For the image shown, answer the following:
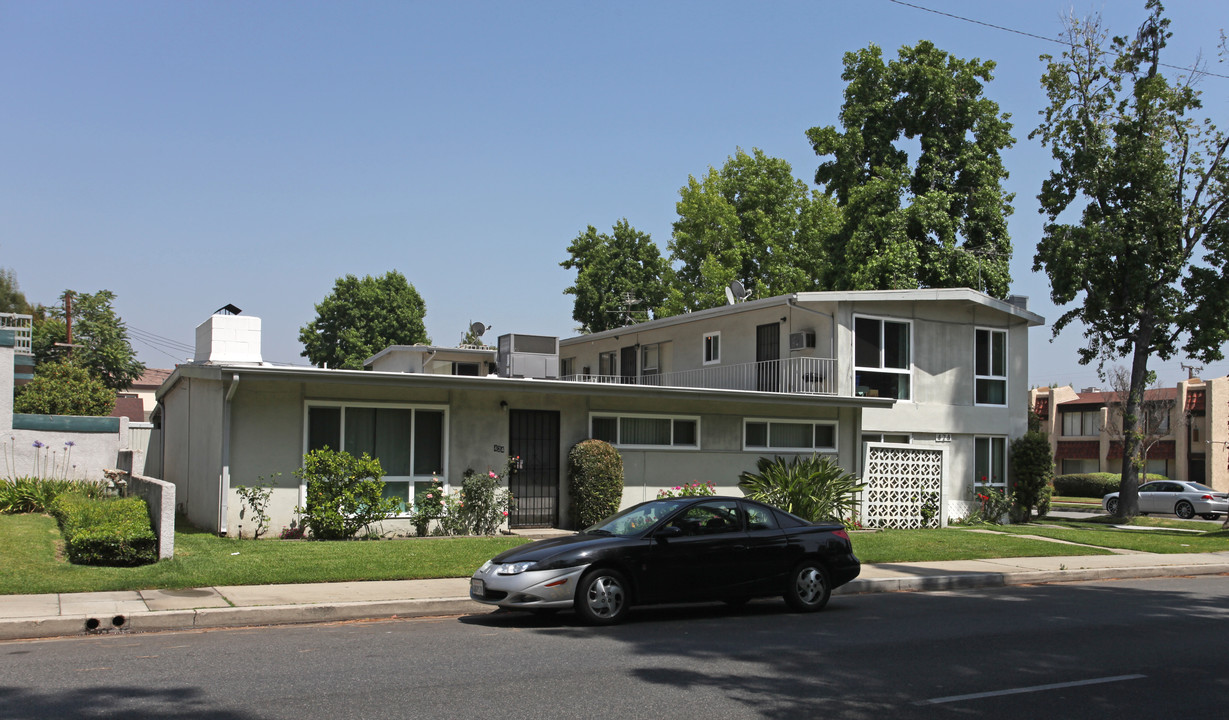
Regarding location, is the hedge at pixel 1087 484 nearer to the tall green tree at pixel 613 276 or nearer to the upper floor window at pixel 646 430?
the tall green tree at pixel 613 276

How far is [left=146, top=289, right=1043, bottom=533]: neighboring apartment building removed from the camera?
16.7 m

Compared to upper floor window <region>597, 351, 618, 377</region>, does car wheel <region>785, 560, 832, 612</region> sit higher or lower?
lower

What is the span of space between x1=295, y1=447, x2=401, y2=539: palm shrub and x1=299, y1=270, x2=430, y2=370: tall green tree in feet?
164

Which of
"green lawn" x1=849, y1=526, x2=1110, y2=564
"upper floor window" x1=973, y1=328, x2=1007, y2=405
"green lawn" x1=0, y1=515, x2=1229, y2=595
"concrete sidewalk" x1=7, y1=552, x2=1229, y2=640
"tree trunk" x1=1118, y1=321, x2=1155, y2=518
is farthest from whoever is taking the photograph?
"tree trunk" x1=1118, y1=321, x2=1155, y2=518

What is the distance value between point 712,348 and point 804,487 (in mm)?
7862

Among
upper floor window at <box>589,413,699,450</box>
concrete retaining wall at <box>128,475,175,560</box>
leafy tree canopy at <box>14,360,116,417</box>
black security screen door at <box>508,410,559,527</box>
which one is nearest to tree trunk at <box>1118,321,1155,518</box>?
upper floor window at <box>589,413,699,450</box>

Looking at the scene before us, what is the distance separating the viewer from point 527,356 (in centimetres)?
2394

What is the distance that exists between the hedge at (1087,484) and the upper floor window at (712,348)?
104 feet

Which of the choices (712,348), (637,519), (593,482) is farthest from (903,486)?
(637,519)

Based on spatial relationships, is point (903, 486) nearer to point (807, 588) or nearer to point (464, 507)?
point (464, 507)

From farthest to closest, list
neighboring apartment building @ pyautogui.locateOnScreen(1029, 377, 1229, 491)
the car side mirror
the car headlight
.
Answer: neighboring apartment building @ pyautogui.locateOnScreen(1029, 377, 1229, 491) → the car side mirror → the car headlight

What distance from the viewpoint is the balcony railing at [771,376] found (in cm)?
2366

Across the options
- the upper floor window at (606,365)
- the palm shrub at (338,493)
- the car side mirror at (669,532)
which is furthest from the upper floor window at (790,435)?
the car side mirror at (669,532)

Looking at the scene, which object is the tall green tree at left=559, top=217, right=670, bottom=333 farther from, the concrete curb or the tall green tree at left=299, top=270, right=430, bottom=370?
the concrete curb
